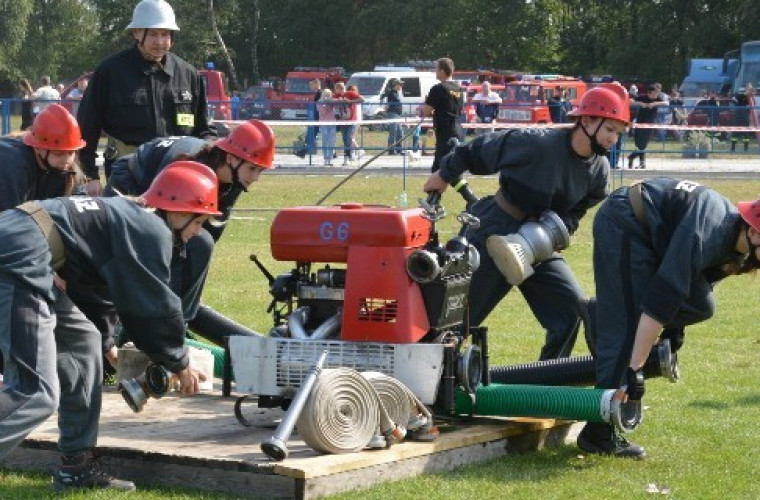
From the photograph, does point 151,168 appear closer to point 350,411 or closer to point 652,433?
point 350,411

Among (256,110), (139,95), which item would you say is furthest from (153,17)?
(256,110)

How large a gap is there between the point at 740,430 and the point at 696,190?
5.76ft

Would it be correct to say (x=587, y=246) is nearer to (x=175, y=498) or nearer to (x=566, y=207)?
(x=566, y=207)

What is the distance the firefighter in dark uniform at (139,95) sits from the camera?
9.83 meters

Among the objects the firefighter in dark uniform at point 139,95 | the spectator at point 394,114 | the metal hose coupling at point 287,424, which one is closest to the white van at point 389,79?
the spectator at point 394,114

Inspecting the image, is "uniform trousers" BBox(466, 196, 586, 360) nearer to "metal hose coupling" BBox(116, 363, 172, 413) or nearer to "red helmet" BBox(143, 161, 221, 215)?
"red helmet" BBox(143, 161, 221, 215)

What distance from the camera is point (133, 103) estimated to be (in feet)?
32.3

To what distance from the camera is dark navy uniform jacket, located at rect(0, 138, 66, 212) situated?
831 centimetres

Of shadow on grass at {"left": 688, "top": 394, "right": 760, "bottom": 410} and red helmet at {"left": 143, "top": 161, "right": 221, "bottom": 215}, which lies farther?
shadow on grass at {"left": 688, "top": 394, "right": 760, "bottom": 410}

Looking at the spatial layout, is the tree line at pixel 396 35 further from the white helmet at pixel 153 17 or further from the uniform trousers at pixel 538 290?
the uniform trousers at pixel 538 290

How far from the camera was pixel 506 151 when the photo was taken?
8.41m

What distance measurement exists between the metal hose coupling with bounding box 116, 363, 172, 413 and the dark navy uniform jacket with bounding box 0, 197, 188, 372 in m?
0.36

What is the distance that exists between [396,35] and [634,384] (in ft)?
219

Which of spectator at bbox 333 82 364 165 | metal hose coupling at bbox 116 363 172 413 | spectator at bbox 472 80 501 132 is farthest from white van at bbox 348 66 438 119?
metal hose coupling at bbox 116 363 172 413
